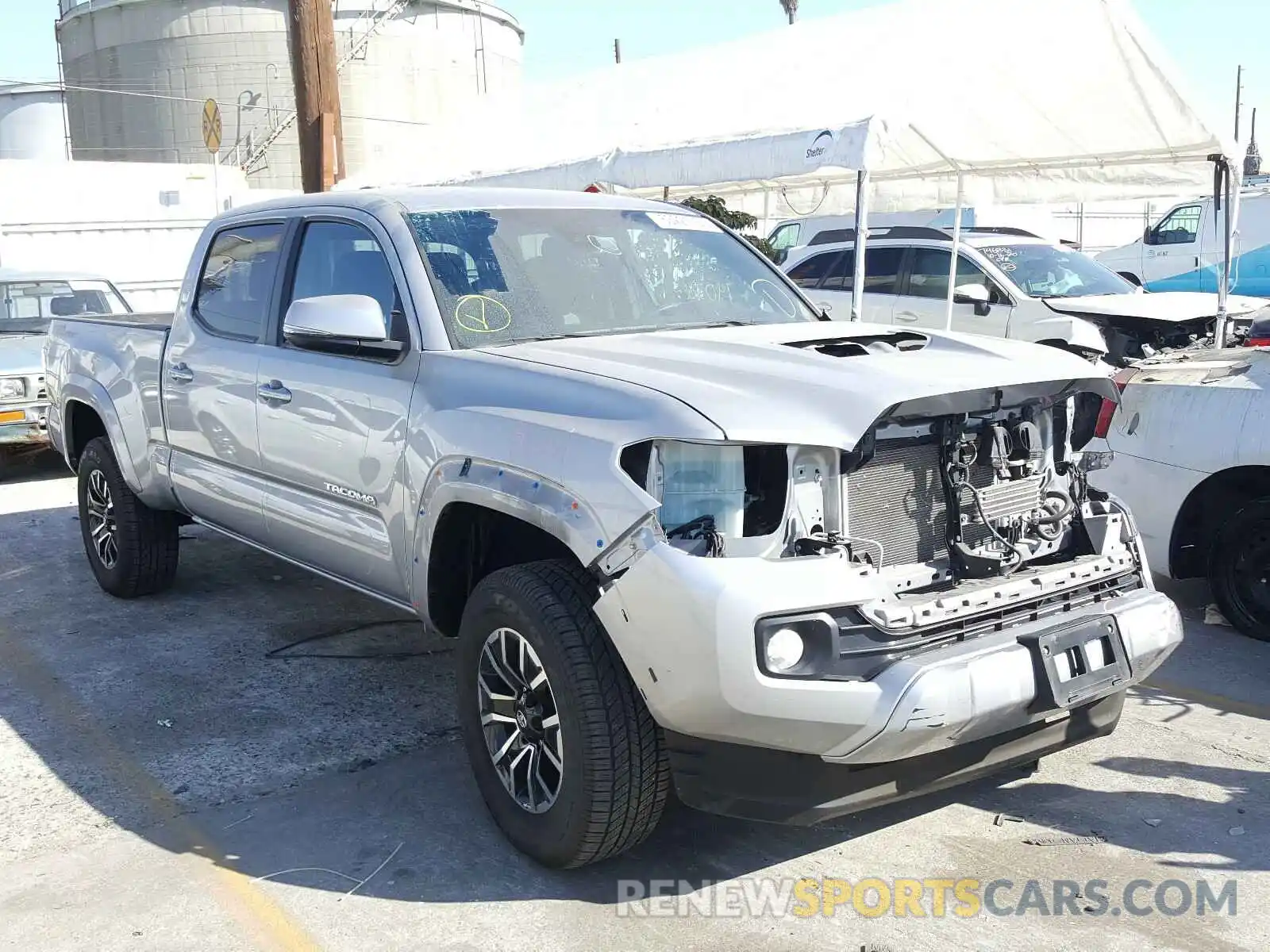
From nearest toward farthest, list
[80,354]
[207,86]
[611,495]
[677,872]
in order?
[611,495] < [677,872] < [80,354] < [207,86]

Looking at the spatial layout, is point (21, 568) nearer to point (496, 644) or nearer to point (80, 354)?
point (80, 354)

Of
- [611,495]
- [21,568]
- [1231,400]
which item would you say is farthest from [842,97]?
[611,495]

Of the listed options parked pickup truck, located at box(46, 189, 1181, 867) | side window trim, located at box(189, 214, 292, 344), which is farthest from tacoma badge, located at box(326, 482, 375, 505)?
side window trim, located at box(189, 214, 292, 344)

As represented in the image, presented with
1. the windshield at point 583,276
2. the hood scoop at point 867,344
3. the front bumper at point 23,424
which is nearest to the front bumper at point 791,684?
the hood scoop at point 867,344

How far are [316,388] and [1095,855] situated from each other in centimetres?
300

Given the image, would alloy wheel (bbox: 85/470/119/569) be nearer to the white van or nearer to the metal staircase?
the white van

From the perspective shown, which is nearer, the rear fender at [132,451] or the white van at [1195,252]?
the rear fender at [132,451]

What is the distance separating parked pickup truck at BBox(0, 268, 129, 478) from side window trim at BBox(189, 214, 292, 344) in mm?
4732

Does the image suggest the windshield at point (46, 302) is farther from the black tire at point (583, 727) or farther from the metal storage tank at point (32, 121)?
the metal storage tank at point (32, 121)

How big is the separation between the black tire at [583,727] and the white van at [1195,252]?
17.6 metres

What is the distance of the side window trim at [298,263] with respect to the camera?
415 centimetres

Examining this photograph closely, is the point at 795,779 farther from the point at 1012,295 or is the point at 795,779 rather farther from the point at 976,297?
the point at 976,297

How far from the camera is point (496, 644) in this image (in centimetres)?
362

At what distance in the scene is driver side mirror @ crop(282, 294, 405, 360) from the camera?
4.02m
